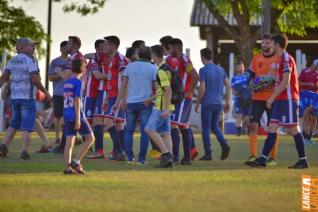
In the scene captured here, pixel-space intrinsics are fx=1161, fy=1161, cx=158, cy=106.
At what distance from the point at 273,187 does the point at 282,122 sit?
10.1ft

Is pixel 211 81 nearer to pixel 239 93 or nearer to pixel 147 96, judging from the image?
pixel 147 96

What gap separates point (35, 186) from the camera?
1292 centimetres

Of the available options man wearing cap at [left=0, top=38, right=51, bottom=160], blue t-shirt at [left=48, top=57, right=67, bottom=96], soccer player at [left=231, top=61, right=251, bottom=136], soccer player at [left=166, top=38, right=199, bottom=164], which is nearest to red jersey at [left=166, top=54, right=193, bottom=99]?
soccer player at [left=166, top=38, right=199, bottom=164]

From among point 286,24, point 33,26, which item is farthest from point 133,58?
point 33,26

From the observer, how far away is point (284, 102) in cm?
1608

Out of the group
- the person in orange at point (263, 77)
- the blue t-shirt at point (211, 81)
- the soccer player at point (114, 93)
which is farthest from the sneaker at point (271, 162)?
the soccer player at point (114, 93)

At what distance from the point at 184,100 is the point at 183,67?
1.64 feet

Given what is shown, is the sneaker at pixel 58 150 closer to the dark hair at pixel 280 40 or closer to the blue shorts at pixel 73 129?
the blue shorts at pixel 73 129

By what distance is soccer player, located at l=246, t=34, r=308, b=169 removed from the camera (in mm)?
15961

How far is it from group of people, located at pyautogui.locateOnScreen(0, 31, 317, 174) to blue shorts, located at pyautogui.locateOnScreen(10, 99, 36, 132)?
2 centimetres

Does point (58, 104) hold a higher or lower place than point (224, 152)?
higher

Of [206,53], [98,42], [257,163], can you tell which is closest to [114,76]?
[98,42]

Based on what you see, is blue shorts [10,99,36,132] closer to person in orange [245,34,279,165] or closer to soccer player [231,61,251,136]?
person in orange [245,34,279,165]

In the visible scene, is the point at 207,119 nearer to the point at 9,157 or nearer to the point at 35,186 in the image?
the point at 9,157
